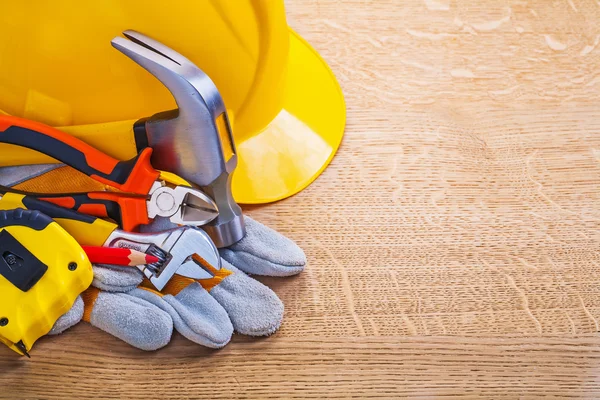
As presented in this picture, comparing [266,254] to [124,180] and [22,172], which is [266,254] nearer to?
[124,180]

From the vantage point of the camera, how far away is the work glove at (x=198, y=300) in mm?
862

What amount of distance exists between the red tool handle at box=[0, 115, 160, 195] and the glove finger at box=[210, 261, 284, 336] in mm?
165

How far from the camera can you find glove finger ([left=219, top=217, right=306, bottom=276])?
93 centimetres

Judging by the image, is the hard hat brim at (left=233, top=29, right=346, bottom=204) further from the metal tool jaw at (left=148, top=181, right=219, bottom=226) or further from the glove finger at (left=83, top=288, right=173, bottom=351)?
the glove finger at (left=83, top=288, right=173, bottom=351)

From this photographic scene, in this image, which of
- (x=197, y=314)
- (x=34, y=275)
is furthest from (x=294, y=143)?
(x=34, y=275)

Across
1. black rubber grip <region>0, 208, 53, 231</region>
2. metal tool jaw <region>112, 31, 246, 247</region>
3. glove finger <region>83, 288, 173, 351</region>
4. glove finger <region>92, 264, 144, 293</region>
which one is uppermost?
metal tool jaw <region>112, 31, 246, 247</region>

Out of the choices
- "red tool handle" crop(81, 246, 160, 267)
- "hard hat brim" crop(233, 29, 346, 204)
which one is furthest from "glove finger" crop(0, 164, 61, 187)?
"hard hat brim" crop(233, 29, 346, 204)

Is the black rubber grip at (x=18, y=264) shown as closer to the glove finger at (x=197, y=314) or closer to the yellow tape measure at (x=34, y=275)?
the yellow tape measure at (x=34, y=275)

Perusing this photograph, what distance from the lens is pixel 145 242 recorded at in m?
0.90

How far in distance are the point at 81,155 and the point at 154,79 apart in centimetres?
14

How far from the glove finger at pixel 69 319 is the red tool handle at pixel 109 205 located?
12cm

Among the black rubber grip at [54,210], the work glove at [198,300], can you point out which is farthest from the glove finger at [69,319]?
the black rubber grip at [54,210]

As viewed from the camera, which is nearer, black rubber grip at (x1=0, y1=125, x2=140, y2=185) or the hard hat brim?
black rubber grip at (x1=0, y1=125, x2=140, y2=185)

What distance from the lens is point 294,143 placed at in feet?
3.39
